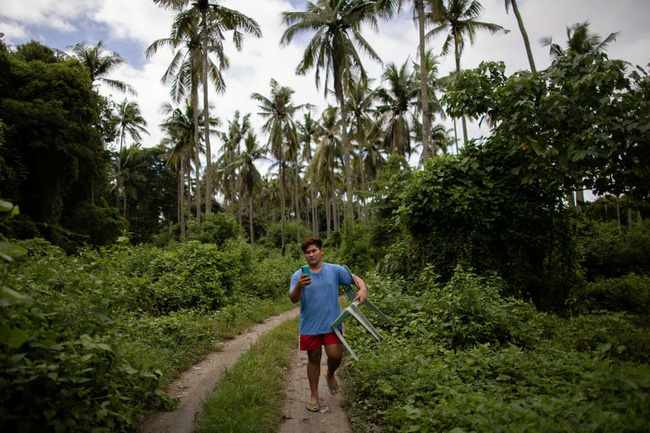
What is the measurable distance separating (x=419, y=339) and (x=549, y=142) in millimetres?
4315

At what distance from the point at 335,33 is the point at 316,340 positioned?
18.5 meters

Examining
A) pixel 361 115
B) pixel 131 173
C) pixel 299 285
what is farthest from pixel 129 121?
pixel 299 285

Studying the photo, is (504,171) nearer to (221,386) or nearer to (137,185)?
(221,386)

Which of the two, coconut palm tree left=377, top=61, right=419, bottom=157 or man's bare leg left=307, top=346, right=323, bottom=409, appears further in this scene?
coconut palm tree left=377, top=61, right=419, bottom=157

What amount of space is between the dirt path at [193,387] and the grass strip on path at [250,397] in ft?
0.72

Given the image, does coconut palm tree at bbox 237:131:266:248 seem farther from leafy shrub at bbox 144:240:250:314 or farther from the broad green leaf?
the broad green leaf

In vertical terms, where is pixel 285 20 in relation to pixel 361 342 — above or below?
above

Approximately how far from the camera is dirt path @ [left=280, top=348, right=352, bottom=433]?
3.43m

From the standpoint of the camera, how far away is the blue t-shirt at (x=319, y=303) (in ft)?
12.4

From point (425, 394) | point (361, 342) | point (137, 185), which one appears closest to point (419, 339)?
point (361, 342)

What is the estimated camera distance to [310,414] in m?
3.72

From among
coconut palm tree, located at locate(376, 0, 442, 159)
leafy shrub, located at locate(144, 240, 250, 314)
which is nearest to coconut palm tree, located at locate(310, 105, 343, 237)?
coconut palm tree, located at locate(376, 0, 442, 159)

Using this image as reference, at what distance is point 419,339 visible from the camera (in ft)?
14.8

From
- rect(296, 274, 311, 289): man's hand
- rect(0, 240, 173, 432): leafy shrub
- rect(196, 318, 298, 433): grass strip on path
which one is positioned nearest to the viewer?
rect(0, 240, 173, 432): leafy shrub
